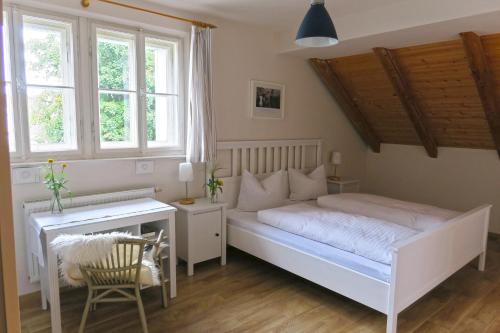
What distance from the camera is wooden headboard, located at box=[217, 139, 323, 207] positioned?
3.83 m

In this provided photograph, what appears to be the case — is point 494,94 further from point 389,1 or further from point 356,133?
point 356,133

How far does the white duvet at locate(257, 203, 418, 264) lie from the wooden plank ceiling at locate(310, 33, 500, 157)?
1806mm

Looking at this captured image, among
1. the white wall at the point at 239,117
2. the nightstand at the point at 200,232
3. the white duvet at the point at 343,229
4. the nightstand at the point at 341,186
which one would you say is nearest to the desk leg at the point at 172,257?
the nightstand at the point at 200,232

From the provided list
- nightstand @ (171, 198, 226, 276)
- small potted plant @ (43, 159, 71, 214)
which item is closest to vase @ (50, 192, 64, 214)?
small potted plant @ (43, 159, 71, 214)

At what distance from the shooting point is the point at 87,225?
2.37m

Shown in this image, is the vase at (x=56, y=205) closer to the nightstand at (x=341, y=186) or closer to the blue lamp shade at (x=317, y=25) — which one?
the blue lamp shade at (x=317, y=25)

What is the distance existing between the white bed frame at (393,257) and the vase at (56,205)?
59.4 inches

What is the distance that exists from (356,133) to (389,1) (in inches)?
105

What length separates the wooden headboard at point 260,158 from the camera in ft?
12.6

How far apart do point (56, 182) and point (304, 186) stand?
102 inches

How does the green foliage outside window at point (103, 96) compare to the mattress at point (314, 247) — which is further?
the green foliage outside window at point (103, 96)

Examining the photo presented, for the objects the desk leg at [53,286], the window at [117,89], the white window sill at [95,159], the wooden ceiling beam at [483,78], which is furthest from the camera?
the wooden ceiling beam at [483,78]

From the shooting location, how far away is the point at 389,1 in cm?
298

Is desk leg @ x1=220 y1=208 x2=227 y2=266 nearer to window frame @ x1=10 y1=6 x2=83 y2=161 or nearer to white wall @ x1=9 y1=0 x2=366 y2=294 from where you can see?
white wall @ x1=9 y1=0 x2=366 y2=294
